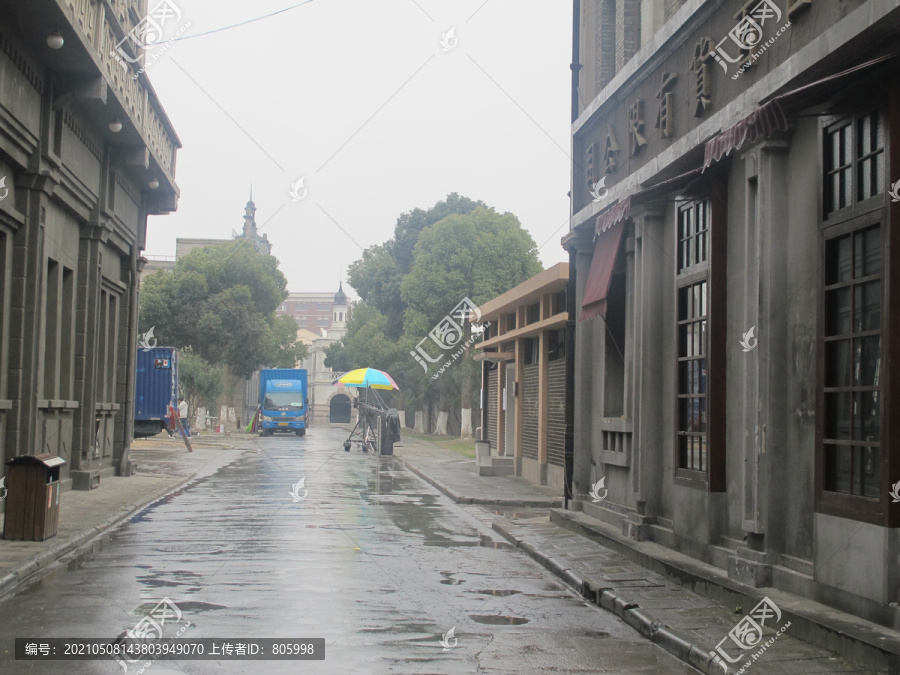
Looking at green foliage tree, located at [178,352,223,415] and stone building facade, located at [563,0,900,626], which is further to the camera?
green foliage tree, located at [178,352,223,415]

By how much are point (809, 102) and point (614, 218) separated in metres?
4.70

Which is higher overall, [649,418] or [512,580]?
[649,418]

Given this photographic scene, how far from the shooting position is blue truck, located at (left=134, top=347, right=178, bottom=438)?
31.1 m

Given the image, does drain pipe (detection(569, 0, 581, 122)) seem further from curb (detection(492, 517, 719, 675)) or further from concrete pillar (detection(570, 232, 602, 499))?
curb (detection(492, 517, 719, 675))

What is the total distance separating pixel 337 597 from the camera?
9.02 metres

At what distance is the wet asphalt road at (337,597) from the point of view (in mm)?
7020

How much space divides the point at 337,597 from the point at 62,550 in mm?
4252

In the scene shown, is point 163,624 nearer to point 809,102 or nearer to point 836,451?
point 836,451

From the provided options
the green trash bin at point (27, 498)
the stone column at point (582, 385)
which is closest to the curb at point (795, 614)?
the stone column at point (582, 385)

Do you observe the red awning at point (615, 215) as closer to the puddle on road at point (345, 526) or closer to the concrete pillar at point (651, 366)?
the concrete pillar at point (651, 366)

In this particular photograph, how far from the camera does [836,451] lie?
798cm

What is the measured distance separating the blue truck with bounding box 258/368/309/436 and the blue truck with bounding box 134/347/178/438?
18.3m

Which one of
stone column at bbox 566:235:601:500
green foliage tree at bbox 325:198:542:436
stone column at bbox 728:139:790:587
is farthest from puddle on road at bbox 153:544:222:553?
green foliage tree at bbox 325:198:542:436

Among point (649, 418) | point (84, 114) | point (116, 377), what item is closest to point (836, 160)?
point (649, 418)
